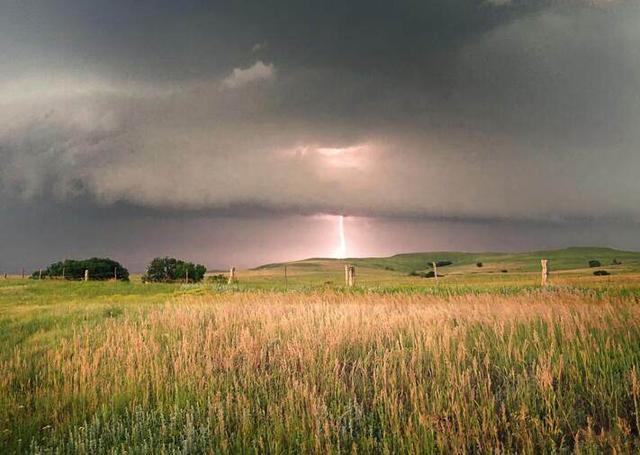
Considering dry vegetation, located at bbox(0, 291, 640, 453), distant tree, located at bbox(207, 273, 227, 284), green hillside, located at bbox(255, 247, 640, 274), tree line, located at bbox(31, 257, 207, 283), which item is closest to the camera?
dry vegetation, located at bbox(0, 291, 640, 453)

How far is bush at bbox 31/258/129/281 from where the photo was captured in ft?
297

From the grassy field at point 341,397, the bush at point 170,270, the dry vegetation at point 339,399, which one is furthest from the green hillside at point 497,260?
the dry vegetation at point 339,399

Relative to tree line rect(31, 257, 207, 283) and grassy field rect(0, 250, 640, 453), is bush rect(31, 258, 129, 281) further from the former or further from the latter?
grassy field rect(0, 250, 640, 453)

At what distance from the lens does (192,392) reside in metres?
6.92

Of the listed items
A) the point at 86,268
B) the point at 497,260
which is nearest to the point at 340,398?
the point at 86,268

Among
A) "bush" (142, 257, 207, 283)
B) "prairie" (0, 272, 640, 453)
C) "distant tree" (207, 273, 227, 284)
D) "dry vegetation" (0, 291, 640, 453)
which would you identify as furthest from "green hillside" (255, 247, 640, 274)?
"dry vegetation" (0, 291, 640, 453)

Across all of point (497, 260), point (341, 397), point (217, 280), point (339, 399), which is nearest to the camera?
point (339, 399)

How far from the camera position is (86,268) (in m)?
93.2

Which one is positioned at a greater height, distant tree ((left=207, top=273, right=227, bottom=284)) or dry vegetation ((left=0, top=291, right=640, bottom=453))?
distant tree ((left=207, top=273, right=227, bottom=284))

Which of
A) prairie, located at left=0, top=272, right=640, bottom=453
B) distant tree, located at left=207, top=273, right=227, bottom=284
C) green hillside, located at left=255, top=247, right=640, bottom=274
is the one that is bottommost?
prairie, located at left=0, top=272, right=640, bottom=453

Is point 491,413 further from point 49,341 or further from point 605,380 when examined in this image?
point 49,341

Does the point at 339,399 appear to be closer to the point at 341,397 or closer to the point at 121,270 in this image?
the point at 341,397

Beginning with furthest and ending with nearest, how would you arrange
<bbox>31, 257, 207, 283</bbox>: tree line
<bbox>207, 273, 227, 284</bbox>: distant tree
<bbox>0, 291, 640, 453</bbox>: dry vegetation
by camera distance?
<bbox>31, 257, 207, 283</bbox>: tree line, <bbox>207, 273, 227, 284</bbox>: distant tree, <bbox>0, 291, 640, 453</bbox>: dry vegetation

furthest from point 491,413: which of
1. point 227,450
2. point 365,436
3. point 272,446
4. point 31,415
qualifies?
point 31,415
